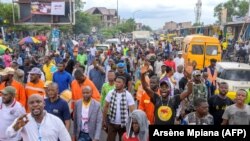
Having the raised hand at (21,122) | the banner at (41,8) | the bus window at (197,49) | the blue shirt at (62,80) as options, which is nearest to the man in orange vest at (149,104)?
the raised hand at (21,122)

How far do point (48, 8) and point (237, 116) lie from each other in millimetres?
21381

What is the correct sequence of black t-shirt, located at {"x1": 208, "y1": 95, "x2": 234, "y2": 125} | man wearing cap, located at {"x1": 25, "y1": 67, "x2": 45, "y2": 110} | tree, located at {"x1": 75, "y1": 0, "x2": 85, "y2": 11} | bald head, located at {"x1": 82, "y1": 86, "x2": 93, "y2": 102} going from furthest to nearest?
tree, located at {"x1": 75, "y1": 0, "x2": 85, "y2": 11}, man wearing cap, located at {"x1": 25, "y1": 67, "x2": 45, "y2": 110}, black t-shirt, located at {"x1": 208, "y1": 95, "x2": 234, "y2": 125}, bald head, located at {"x1": 82, "y1": 86, "x2": 93, "y2": 102}

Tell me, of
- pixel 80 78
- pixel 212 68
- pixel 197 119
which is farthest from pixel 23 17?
pixel 197 119

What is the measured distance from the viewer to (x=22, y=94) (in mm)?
7355

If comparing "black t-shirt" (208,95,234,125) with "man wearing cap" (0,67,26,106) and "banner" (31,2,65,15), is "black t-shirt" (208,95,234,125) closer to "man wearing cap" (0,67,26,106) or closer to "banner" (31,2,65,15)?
"man wearing cap" (0,67,26,106)

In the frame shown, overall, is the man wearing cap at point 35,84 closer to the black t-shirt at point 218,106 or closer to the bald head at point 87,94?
the bald head at point 87,94

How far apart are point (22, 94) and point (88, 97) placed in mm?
1613

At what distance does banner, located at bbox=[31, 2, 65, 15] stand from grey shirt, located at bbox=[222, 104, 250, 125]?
68.5 feet

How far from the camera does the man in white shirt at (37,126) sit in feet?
15.4

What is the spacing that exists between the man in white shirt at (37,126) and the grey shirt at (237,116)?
9.08 ft

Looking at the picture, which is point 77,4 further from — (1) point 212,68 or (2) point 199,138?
(2) point 199,138

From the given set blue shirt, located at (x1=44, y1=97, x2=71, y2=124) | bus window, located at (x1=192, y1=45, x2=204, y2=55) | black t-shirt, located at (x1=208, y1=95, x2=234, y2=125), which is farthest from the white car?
blue shirt, located at (x1=44, y1=97, x2=71, y2=124)

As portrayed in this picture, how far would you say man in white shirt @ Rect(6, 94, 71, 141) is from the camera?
468 centimetres

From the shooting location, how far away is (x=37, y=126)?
473cm
